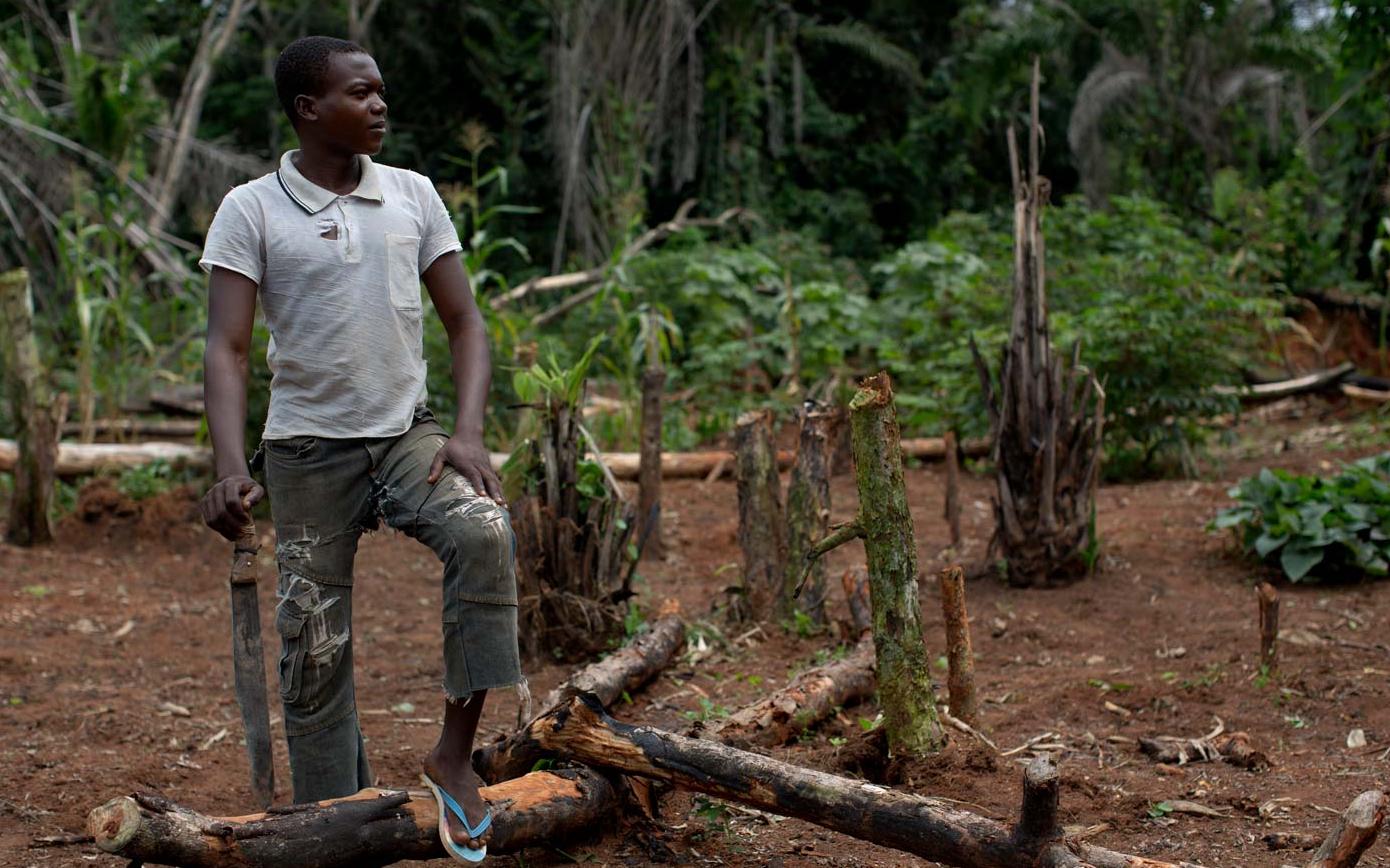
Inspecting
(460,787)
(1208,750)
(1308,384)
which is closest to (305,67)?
(460,787)

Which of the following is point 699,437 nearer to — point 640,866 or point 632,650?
point 632,650

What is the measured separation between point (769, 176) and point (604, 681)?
44.9 feet

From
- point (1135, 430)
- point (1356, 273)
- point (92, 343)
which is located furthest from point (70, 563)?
point (1356, 273)

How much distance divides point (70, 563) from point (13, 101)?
648 cm

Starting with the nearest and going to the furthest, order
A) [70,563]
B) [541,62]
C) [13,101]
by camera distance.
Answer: [70,563], [13,101], [541,62]

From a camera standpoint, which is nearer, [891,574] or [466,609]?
[466,609]

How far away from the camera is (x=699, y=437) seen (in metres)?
8.96

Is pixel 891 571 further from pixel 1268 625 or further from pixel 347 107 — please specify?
pixel 347 107

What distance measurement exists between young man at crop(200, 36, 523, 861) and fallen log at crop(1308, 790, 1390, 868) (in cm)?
159

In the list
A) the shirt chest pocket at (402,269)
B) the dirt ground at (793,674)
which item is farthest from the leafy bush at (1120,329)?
the shirt chest pocket at (402,269)

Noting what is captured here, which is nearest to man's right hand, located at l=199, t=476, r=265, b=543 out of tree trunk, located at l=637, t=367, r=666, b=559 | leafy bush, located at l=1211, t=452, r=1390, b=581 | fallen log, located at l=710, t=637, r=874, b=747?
fallen log, located at l=710, t=637, r=874, b=747

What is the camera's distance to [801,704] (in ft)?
12.4

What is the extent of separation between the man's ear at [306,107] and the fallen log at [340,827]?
4.70 feet

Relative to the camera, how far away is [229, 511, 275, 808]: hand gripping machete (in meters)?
2.95
